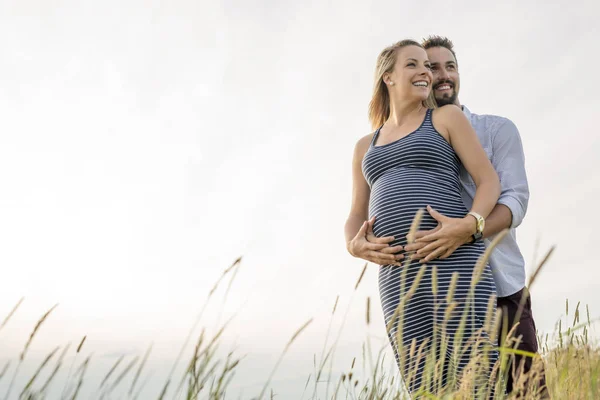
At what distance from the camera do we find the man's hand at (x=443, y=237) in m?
2.86

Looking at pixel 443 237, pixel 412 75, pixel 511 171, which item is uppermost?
pixel 412 75

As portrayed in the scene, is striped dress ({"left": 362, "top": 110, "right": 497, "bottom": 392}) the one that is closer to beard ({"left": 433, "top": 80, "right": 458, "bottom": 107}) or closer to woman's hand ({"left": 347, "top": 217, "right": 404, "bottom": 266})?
woman's hand ({"left": 347, "top": 217, "right": 404, "bottom": 266})

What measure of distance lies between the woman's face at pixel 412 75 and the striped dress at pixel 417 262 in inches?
7.6

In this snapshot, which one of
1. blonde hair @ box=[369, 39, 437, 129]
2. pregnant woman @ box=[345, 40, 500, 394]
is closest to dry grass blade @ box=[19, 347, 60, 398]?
pregnant woman @ box=[345, 40, 500, 394]

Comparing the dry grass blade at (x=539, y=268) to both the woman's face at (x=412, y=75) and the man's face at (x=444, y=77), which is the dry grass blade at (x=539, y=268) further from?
the man's face at (x=444, y=77)

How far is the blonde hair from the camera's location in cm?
359

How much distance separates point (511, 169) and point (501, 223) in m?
0.46

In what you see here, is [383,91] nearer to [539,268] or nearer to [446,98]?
[446,98]

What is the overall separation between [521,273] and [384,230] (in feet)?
3.08

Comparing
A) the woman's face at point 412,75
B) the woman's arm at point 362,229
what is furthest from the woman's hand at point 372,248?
the woman's face at point 412,75

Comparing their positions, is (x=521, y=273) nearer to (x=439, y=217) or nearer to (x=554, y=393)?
(x=439, y=217)

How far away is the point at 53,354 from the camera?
7.04 ft

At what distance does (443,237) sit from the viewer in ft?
9.39

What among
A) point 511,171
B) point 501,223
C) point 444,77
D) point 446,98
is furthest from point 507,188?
point 444,77
